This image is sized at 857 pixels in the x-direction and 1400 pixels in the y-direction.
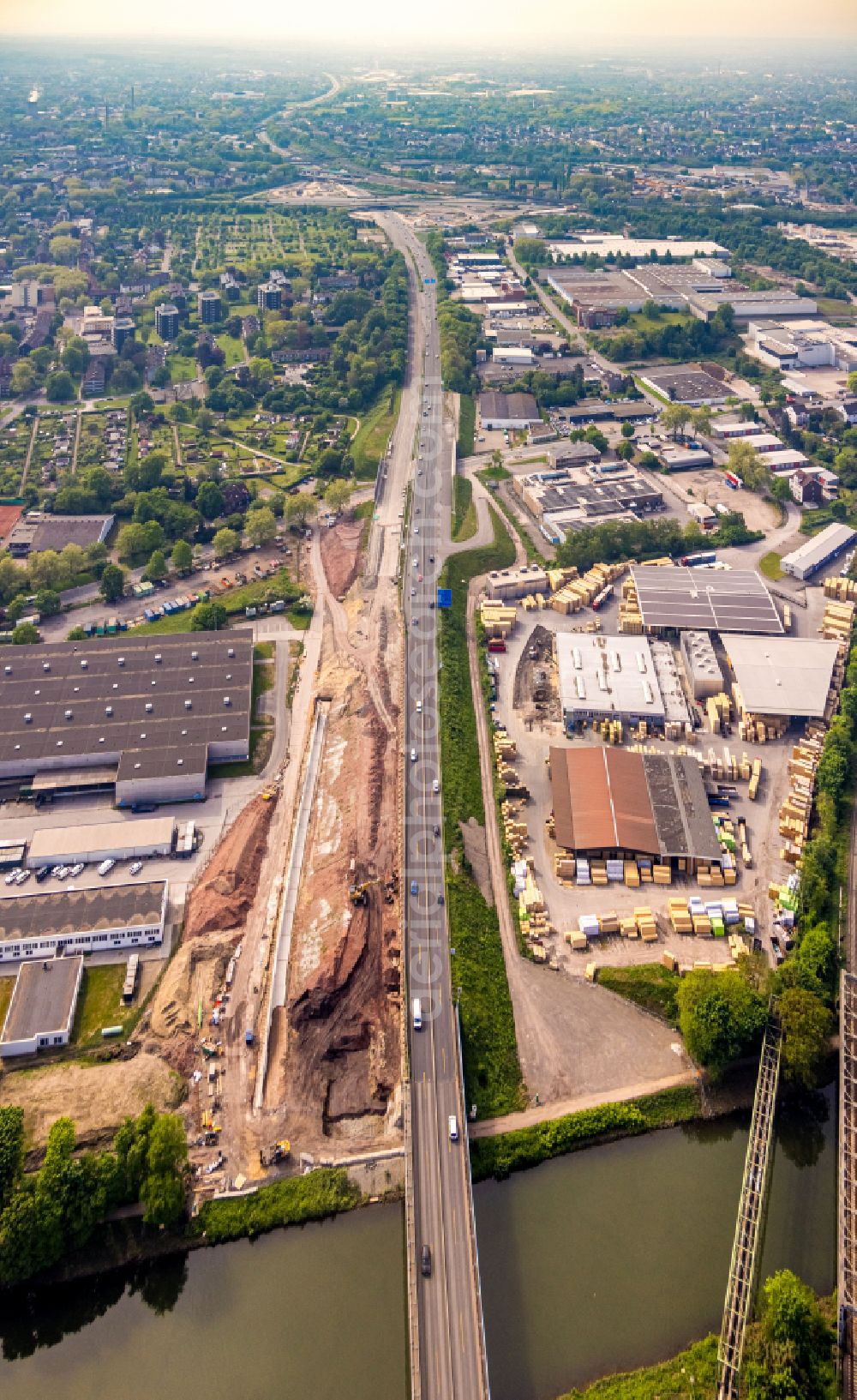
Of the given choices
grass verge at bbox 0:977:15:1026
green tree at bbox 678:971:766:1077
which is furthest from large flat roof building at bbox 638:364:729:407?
grass verge at bbox 0:977:15:1026

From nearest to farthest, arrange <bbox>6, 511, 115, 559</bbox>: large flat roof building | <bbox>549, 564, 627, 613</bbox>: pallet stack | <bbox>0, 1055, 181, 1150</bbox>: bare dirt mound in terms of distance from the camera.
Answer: <bbox>0, 1055, 181, 1150</bbox>: bare dirt mound → <bbox>549, 564, 627, 613</bbox>: pallet stack → <bbox>6, 511, 115, 559</bbox>: large flat roof building

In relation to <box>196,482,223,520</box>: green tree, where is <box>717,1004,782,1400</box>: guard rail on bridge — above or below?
below

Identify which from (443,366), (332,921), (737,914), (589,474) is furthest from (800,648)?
(443,366)

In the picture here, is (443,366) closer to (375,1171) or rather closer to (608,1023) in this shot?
(608,1023)

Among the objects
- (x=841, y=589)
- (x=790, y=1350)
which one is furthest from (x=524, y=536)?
(x=790, y=1350)

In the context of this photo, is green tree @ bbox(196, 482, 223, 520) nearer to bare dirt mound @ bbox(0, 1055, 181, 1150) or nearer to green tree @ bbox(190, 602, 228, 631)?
green tree @ bbox(190, 602, 228, 631)

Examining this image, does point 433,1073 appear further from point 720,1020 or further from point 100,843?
point 100,843

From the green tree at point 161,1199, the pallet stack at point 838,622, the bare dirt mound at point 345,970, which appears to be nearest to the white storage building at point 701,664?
the pallet stack at point 838,622
